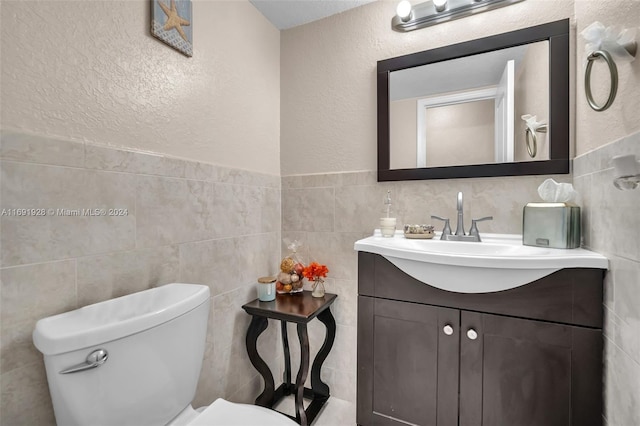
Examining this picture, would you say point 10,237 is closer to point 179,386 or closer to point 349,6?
point 179,386

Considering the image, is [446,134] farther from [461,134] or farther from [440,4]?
[440,4]

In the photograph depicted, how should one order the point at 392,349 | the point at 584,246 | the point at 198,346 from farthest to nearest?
the point at 392,349, the point at 584,246, the point at 198,346

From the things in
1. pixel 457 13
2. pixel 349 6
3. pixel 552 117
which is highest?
pixel 349 6

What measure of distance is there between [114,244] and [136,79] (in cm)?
57

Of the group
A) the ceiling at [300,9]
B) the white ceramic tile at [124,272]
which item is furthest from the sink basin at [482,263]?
the ceiling at [300,9]

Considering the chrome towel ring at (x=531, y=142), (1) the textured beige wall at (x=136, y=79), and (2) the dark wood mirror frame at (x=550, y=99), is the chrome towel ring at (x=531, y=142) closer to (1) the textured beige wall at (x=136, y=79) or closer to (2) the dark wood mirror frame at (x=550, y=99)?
(2) the dark wood mirror frame at (x=550, y=99)

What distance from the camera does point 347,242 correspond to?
1.62 metres

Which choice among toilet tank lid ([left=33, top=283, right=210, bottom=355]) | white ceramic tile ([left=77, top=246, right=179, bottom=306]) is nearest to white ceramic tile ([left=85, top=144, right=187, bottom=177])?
white ceramic tile ([left=77, top=246, right=179, bottom=306])

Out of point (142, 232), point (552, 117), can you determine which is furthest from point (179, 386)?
point (552, 117)

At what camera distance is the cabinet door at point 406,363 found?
43.0 inches

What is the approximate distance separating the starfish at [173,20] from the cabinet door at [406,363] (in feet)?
4.28

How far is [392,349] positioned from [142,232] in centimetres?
106

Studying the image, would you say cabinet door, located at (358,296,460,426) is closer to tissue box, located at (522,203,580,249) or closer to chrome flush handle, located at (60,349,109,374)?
tissue box, located at (522,203,580,249)

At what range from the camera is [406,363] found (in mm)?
1167
